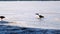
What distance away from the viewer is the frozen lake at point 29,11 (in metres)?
2.54

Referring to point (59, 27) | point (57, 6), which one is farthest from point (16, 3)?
point (59, 27)

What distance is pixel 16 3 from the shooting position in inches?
101

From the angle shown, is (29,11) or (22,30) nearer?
(29,11)

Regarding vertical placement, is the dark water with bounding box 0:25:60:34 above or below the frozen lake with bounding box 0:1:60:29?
below

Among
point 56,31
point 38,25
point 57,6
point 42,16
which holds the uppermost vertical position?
point 57,6

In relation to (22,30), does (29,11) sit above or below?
above

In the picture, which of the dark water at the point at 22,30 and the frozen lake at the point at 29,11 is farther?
the dark water at the point at 22,30

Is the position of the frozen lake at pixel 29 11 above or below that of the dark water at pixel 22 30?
above

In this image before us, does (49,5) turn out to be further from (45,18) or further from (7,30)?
(7,30)

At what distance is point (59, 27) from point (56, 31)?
0.56ft

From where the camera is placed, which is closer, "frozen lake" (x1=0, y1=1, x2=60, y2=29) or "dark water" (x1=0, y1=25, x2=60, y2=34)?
"frozen lake" (x1=0, y1=1, x2=60, y2=29)

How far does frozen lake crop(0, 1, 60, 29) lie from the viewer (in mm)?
2543

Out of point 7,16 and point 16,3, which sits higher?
point 16,3

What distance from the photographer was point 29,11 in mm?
2566
